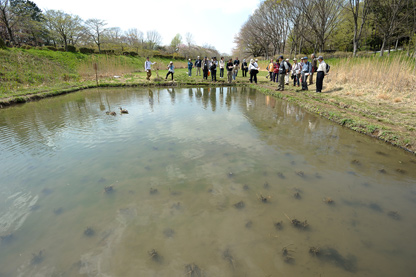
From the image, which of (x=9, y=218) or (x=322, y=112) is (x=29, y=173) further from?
(x=322, y=112)

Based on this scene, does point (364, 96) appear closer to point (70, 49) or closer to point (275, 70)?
point (275, 70)

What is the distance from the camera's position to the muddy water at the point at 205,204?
2.38 metres

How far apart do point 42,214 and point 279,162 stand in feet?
13.8

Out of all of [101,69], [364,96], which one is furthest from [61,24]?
[364,96]

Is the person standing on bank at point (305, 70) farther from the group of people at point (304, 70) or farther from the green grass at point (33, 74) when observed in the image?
the green grass at point (33, 74)

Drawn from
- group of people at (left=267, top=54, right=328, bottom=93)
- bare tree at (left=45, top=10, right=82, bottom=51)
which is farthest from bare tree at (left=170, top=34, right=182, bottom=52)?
group of people at (left=267, top=54, right=328, bottom=93)

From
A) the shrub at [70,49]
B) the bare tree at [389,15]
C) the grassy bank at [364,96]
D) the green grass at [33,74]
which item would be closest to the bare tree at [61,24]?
the shrub at [70,49]

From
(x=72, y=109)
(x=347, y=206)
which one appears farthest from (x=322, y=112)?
(x=72, y=109)

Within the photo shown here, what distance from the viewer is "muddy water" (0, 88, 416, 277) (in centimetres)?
238

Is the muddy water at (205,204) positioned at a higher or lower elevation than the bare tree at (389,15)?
lower

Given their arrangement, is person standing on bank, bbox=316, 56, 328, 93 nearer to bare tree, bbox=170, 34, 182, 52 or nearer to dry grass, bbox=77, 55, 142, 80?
dry grass, bbox=77, 55, 142, 80

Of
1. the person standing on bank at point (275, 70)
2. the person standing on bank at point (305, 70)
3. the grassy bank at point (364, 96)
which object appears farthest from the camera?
the person standing on bank at point (275, 70)

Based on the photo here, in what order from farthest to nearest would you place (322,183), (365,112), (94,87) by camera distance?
(94,87), (365,112), (322,183)

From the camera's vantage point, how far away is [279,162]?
447cm
